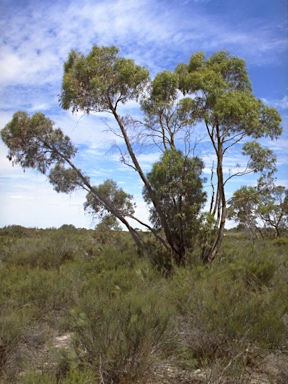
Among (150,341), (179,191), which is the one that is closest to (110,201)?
(179,191)

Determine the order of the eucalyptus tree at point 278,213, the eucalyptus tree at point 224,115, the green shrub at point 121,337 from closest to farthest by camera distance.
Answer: the green shrub at point 121,337 < the eucalyptus tree at point 224,115 < the eucalyptus tree at point 278,213

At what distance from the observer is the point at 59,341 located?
19.9 ft

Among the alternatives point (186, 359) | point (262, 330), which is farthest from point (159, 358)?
point (262, 330)

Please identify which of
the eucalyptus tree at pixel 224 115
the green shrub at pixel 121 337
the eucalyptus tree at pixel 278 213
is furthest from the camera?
the eucalyptus tree at pixel 278 213

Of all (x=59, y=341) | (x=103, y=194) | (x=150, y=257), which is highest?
(x=103, y=194)

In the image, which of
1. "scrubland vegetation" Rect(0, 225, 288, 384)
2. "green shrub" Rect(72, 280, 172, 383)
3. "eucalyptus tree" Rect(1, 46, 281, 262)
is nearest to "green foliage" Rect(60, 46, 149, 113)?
"eucalyptus tree" Rect(1, 46, 281, 262)

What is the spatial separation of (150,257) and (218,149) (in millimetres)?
4134

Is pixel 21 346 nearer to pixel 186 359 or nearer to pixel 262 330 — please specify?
pixel 186 359

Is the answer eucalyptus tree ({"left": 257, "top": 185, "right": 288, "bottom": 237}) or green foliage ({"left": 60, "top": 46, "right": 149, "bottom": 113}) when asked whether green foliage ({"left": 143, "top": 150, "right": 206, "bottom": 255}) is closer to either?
green foliage ({"left": 60, "top": 46, "right": 149, "bottom": 113})

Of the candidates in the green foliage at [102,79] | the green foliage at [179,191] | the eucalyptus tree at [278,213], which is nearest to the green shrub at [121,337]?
the green foliage at [179,191]

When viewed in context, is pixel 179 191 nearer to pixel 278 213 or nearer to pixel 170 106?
pixel 170 106

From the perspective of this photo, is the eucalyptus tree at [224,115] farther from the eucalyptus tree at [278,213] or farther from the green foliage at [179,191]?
the eucalyptus tree at [278,213]

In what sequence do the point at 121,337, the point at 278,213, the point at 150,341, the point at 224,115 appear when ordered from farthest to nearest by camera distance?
the point at 278,213
the point at 224,115
the point at 150,341
the point at 121,337

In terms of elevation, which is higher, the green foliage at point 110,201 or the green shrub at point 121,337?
the green foliage at point 110,201
